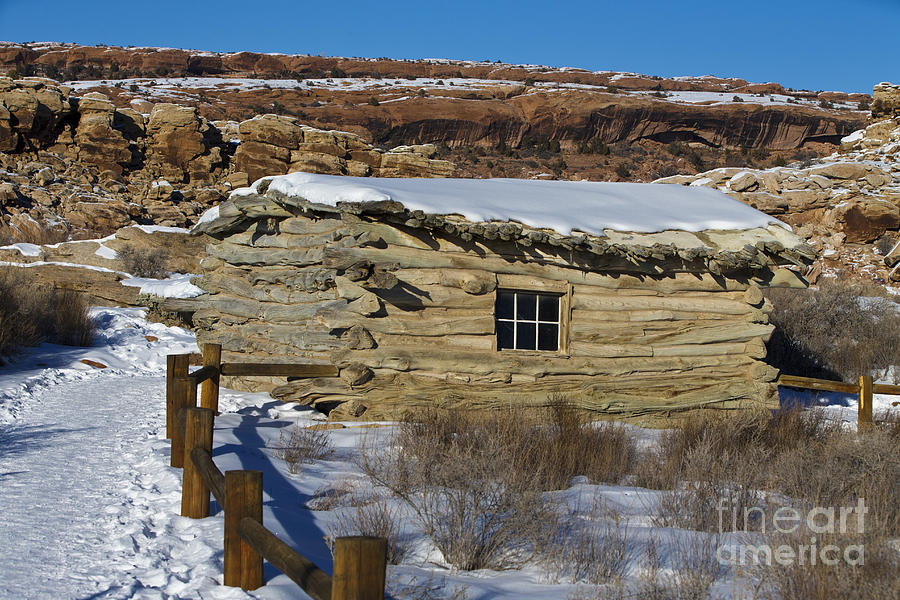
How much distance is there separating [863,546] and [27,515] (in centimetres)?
478

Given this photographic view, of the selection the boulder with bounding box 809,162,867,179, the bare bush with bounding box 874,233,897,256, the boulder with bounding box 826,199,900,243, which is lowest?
the bare bush with bounding box 874,233,897,256

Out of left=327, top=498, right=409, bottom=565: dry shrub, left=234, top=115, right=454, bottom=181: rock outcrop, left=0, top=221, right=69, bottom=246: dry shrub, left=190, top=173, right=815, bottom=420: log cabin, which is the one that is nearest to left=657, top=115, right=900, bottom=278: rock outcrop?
left=234, top=115, right=454, bottom=181: rock outcrop

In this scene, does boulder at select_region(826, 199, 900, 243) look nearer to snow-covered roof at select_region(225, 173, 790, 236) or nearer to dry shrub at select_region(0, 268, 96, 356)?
snow-covered roof at select_region(225, 173, 790, 236)

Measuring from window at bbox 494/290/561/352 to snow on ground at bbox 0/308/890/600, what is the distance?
1620 mm

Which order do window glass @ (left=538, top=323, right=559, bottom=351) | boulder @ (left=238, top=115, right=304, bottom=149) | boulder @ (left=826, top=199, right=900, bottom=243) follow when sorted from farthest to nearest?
boulder @ (left=238, top=115, right=304, bottom=149) → boulder @ (left=826, top=199, right=900, bottom=243) → window glass @ (left=538, top=323, right=559, bottom=351)

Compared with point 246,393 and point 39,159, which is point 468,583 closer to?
point 246,393

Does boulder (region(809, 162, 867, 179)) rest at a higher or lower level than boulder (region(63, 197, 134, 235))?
higher

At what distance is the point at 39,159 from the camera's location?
1176 inches

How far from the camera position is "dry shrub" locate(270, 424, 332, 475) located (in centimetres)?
602

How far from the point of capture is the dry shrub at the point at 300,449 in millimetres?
6016

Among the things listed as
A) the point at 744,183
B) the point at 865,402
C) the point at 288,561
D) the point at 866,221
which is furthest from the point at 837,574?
the point at 744,183

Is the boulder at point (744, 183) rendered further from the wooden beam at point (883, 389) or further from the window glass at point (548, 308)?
the window glass at point (548, 308)

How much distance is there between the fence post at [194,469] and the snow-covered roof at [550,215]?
147 inches

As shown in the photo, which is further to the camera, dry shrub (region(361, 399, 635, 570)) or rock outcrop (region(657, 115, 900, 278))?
rock outcrop (region(657, 115, 900, 278))
